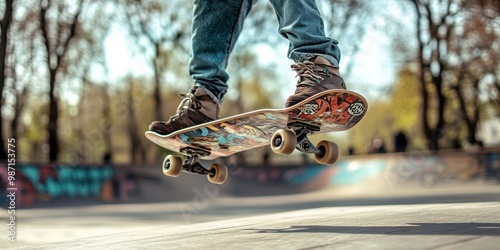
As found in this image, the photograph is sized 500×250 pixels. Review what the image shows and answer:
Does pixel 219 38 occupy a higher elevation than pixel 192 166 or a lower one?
higher

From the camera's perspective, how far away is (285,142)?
10.4 feet

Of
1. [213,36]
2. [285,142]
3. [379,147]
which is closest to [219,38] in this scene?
[213,36]

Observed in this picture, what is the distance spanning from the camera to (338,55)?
10.6ft

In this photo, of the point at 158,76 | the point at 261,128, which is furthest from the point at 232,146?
the point at 158,76

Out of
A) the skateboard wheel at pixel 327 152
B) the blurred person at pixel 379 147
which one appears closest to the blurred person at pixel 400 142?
the blurred person at pixel 379 147

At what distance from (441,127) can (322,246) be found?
23797 mm

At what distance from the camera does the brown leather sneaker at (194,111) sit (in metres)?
3.57

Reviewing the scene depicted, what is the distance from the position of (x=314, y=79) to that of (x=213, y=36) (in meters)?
0.67

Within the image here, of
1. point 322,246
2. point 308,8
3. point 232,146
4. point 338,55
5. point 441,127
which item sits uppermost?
point 441,127

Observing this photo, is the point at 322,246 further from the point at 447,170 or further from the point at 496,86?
the point at 496,86

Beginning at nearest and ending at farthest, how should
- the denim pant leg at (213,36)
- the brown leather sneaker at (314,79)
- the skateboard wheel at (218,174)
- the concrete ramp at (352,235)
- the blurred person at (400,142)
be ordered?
the concrete ramp at (352,235)
the brown leather sneaker at (314,79)
the denim pant leg at (213,36)
the skateboard wheel at (218,174)
the blurred person at (400,142)

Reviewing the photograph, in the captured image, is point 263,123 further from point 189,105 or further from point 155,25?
point 155,25

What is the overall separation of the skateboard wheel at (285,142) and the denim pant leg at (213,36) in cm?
54

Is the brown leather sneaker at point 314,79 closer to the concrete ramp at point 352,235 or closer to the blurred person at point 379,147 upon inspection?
the concrete ramp at point 352,235
